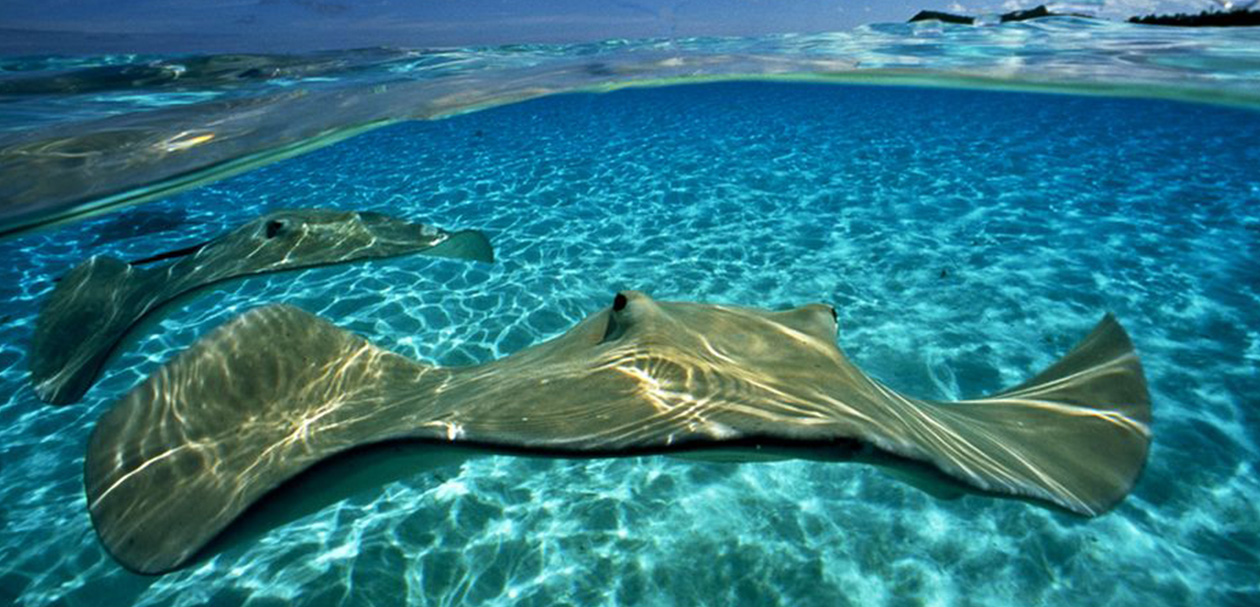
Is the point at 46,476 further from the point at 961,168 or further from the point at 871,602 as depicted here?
the point at 961,168

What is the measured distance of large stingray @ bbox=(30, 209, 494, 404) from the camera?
5332 millimetres

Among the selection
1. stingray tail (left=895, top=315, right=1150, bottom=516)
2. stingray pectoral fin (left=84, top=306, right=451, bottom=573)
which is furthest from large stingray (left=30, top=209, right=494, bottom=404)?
stingray tail (left=895, top=315, right=1150, bottom=516)

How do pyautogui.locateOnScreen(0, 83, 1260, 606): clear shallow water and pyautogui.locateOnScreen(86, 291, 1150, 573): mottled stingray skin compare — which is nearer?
pyautogui.locateOnScreen(86, 291, 1150, 573): mottled stingray skin

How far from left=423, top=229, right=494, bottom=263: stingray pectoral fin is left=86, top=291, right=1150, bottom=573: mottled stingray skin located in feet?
9.67

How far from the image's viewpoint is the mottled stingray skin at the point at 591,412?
1648 mm

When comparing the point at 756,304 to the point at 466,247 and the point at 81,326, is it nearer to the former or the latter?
the point at 466,247

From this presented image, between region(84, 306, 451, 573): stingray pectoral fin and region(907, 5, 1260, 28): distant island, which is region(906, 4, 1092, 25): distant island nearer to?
region(907, 5, 1260, 28): distant island

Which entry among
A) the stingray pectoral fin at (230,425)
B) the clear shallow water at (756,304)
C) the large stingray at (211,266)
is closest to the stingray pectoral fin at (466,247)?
the large stingray at (211,266)

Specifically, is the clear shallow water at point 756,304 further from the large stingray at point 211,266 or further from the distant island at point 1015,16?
the distant island at point 1015,16

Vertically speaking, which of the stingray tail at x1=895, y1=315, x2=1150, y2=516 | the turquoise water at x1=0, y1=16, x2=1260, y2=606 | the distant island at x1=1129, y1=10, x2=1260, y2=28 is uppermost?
the distant island at x1=1129, y1=10, x2=1260, y2=28

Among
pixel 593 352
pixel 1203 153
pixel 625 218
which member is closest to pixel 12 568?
pixel 593 352

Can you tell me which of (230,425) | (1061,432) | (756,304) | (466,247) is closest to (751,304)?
(756,304)

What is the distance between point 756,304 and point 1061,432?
4839mm

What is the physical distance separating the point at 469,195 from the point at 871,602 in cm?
1250
